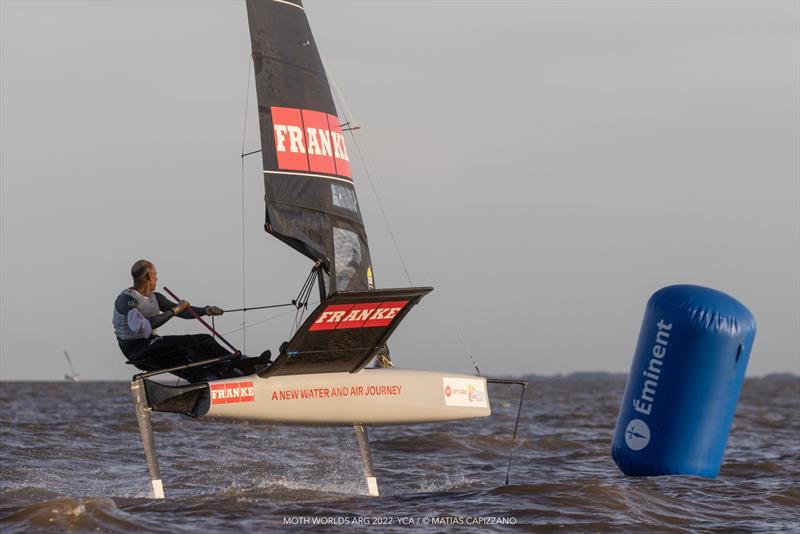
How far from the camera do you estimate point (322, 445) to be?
1459 centimetres

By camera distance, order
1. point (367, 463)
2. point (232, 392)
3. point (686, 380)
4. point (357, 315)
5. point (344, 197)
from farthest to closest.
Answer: point (344, 197) → point (367, 463) → point (686, 380) → point (232, 392) → point (357, 315)

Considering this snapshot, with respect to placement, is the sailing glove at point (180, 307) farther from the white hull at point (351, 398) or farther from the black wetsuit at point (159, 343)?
the white hull at point (351, 398)

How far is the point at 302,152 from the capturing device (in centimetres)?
966

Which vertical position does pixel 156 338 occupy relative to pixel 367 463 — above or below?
above

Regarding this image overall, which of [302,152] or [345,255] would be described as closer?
[302,152]

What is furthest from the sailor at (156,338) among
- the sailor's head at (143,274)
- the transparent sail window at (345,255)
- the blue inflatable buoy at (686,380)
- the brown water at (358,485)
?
the blue inflatable buoy at (686,380)

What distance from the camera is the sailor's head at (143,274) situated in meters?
8.34

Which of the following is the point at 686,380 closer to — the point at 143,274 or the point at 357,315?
the point at 357,315

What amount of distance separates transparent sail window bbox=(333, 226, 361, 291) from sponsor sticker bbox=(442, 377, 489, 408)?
4.05ft

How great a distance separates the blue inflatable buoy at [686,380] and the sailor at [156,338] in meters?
2.92

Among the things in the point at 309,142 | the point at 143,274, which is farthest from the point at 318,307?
the point at 309,142

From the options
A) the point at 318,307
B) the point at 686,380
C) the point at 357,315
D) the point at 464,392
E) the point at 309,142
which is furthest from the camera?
the point at 309,142

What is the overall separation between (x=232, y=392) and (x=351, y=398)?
0.97 metres

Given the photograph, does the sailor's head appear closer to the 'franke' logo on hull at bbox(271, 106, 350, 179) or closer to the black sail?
the black sail
